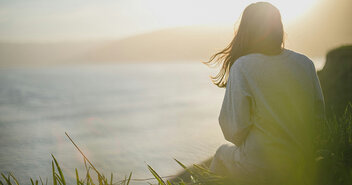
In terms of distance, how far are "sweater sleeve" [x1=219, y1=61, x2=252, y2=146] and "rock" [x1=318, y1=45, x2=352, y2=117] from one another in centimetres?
375

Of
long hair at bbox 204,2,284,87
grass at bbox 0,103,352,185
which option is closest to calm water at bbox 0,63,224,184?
grass at bbox 0,103,352,185

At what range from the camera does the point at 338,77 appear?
5801 millimetres

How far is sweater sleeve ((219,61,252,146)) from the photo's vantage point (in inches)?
82.4

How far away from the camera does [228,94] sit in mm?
2193

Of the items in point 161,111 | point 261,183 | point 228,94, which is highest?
point 228,94

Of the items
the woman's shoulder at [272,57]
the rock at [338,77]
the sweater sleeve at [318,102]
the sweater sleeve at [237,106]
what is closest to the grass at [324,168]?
the sweater sleeve at [318,102]

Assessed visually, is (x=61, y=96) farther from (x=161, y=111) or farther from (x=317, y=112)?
(x=317, y=112)

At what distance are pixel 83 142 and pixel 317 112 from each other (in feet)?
18.6

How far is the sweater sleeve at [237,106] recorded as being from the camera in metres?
2.09

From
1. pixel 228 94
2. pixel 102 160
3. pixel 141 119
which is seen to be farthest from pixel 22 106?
pixel 228 94

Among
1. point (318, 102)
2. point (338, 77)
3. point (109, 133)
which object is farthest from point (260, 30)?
point (109, 133)

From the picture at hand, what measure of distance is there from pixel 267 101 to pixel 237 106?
0.20 metres

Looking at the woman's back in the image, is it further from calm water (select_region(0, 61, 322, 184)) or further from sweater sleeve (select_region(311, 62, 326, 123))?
calm water (select_region(0, 61, 322, 184))

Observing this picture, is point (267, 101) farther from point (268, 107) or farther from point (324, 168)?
point (324, 168)
